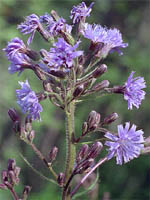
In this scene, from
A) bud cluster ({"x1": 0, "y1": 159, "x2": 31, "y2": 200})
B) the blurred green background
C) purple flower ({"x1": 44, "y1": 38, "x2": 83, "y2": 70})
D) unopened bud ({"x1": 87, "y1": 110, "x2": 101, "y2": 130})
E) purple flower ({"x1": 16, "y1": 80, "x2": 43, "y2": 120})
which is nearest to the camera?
purple flower ({"x1": 44, "y1": 38, "x2": 83, "y2": 70})

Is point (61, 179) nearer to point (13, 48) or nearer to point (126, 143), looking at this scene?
point (126, 143)

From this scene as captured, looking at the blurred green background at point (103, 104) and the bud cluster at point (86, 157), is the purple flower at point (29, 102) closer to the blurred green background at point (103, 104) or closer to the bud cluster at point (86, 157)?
the bud cluster at point (86, 157)

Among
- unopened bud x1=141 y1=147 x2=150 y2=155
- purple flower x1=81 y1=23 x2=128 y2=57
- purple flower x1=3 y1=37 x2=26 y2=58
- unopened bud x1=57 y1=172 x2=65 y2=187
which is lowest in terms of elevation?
unopened bud x1=57 y1=172 x2=65 y2=187

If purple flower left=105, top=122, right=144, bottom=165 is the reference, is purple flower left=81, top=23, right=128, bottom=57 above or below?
above

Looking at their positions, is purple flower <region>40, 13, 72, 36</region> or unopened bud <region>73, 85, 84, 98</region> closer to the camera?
unopened bud <region>73, 85, 84, 98</region>

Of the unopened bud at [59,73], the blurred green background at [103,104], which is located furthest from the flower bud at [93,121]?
the blurred green background at [103,104]

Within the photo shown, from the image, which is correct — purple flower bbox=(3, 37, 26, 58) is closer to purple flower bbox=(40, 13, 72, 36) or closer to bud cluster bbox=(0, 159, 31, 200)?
purple flower bbox=(40, 13, 72, 36)

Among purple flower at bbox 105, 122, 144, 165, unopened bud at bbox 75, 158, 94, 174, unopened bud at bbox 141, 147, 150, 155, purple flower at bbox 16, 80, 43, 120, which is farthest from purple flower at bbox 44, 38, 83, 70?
unopened bud at bbox 141, 147, 150, 155
